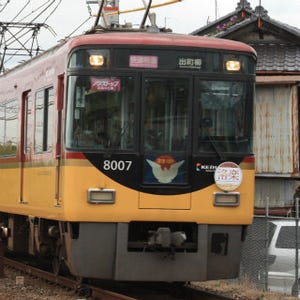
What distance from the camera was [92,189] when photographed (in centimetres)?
932

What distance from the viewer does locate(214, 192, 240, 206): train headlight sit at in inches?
379

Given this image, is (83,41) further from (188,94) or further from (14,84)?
(14,84)

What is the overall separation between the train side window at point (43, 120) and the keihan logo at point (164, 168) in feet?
4.94

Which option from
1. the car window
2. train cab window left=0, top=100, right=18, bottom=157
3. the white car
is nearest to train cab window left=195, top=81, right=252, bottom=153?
train cab window left=0, top=100, right=18, bottom=157

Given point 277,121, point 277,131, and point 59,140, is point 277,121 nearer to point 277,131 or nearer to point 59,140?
point 277,131

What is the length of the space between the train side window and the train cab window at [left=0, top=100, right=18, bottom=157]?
123 centimetres

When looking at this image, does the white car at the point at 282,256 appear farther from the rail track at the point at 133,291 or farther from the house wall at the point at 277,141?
the house wall at the point at 277,141

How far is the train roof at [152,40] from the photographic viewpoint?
958cm

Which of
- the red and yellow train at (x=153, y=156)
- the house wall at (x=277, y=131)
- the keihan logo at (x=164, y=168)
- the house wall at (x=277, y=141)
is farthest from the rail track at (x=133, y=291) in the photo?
the house wall at (x=277, y=131)

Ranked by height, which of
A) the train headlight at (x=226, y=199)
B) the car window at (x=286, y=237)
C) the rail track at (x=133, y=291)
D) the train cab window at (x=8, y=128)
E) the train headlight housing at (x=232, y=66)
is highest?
the train headlight housing at (x=232, y=66)

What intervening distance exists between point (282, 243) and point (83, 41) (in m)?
5.87

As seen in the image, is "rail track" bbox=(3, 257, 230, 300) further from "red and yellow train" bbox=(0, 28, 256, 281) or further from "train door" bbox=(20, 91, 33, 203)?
"train door" bbox=(20, 91, 33, 203)

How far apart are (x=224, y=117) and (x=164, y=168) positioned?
97 centimetres

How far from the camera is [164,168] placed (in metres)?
9.55
